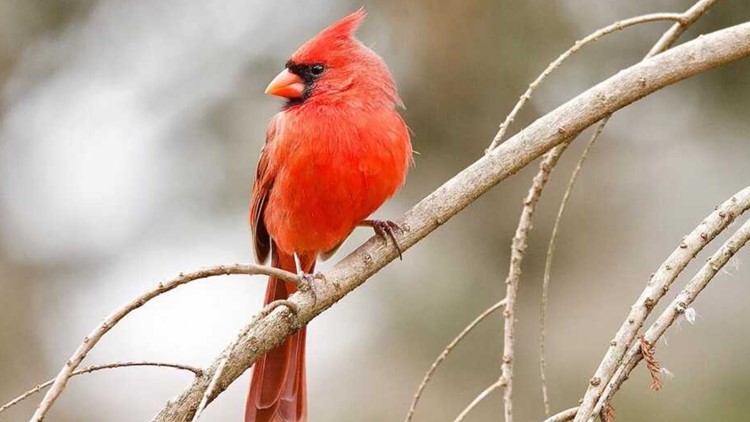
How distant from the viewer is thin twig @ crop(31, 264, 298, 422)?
1.50 m

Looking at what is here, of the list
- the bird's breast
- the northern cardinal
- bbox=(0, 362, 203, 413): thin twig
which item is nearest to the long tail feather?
the northern cardinal

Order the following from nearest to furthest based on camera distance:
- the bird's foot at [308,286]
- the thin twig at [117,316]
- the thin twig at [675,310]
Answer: the thin twig at [117,316] < the thin twig at [675,310] < the bird's foot at [308,286]

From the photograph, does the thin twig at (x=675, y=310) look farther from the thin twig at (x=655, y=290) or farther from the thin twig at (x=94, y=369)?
the thin twig at (x=94, y=369)

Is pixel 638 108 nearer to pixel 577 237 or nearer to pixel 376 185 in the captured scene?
pixel 577 237

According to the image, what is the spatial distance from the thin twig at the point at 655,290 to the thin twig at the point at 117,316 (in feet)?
2.04

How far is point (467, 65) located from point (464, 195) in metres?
3.66

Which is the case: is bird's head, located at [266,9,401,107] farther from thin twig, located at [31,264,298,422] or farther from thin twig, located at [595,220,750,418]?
thin twig, located at [595,220,750,418]

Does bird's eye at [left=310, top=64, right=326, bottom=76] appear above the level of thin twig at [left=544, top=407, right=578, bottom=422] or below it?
above

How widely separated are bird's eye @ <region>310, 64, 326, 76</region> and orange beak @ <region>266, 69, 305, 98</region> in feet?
0.15

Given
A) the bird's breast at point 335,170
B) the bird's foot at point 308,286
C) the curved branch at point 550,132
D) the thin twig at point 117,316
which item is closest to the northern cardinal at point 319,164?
the bird's breast at point 335,170

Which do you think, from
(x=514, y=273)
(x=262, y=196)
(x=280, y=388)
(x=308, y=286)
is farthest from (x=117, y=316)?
(x=262, y=196)

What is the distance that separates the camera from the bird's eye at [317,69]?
3.26 meters

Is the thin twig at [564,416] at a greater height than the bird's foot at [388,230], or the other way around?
the bird's foot at [388,230]

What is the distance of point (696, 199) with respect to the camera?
5527mm
